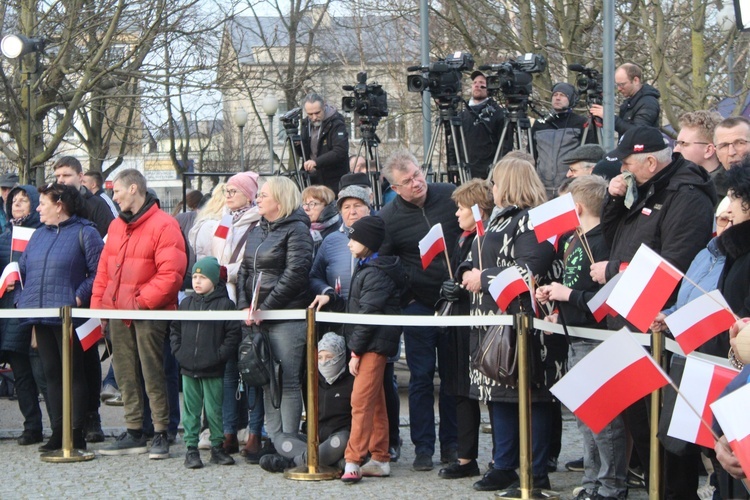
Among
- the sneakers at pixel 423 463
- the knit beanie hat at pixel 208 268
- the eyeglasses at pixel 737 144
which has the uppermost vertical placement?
the eyeglasses at pixel 737 144

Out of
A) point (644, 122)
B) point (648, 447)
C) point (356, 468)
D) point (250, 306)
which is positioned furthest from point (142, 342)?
point (644, 122)

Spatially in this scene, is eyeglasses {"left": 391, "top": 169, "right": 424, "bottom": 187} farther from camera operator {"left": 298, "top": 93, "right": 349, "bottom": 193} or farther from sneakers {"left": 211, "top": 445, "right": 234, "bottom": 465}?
camera operator {"left": 298, "top": 93, "right": 349, "bottom": 193}

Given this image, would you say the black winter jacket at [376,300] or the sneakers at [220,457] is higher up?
the black winter jacket at [376,300]

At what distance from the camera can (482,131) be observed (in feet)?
36.5

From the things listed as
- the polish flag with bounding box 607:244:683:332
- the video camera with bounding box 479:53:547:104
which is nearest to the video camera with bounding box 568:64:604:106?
the video camera with bounding box 479:53:547:104

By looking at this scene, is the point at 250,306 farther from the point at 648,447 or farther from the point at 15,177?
the point at 15,177

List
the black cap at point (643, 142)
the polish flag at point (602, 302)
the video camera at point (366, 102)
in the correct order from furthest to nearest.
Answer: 1. the video camera at point (366, 102)
2. the black cap at point (643, 142)
3. the polish flag at point (602, 302)

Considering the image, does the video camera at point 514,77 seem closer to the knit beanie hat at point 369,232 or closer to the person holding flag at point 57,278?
the knit beanie hat at point 369,232

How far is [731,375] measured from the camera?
4707 mm

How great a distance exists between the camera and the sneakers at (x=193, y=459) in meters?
7.87

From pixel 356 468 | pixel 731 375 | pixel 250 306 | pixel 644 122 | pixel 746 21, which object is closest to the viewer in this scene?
pixel 731 375

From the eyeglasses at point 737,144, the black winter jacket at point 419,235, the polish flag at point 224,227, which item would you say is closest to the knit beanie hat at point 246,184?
the polish flag at point 224,227

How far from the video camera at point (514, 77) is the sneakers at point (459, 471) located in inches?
163

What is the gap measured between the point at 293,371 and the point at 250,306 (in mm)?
523
